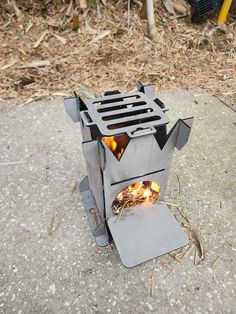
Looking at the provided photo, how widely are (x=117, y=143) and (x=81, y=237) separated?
0.97 meters

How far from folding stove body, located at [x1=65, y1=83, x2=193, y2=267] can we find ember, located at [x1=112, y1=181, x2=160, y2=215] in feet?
0.15

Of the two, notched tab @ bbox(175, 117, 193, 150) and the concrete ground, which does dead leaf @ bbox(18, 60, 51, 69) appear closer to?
the concrete ground

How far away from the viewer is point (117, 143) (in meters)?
1.72

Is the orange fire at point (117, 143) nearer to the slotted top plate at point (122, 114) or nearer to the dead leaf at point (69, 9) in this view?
the slotted top plate at point (122, 114)

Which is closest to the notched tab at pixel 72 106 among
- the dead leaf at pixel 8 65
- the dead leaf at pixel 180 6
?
the dead leaf at pixel 8 65

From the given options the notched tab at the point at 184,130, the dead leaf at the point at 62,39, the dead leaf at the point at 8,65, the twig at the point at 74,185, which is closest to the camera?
the notched tab at the point at 184,130

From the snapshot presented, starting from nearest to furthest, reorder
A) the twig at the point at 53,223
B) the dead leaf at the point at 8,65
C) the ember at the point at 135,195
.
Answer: the ember at the point at 135,195, the twig at the point at 53,223, the dead leaf at the point at 8,65

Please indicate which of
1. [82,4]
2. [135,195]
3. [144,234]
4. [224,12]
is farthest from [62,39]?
[144,234]

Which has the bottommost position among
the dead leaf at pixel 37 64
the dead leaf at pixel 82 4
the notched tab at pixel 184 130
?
the dead leaf at pixel 37 64

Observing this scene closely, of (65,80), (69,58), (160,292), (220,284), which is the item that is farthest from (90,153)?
(69,58)

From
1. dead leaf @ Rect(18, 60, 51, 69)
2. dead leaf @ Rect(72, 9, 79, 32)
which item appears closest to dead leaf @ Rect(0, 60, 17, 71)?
dead leaf @ Rect(18, 60, 51, 69)

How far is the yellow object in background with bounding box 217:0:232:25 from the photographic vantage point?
15.8ft

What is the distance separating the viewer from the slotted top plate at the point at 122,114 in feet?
5.22

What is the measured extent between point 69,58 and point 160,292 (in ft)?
12.9
